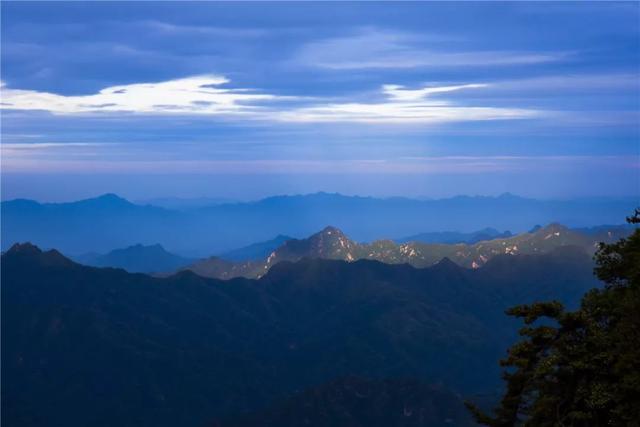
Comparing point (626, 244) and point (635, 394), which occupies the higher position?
point (626, 244)

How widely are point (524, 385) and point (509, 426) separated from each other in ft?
7.02

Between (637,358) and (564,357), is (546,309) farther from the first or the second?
(637,358)

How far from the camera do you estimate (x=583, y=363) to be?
33031 millimetres

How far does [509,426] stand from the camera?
3603cm

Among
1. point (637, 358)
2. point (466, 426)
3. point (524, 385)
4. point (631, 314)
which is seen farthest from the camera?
point (466, 426)

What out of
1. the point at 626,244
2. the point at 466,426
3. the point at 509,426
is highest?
the point at 626,244

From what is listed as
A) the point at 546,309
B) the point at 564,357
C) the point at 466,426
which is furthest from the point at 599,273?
the point at 466,426

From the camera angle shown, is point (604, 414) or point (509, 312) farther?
point (509, 312)

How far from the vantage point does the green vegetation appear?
31.6 m

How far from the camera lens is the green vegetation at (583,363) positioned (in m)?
31.6

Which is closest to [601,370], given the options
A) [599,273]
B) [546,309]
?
[546,309]

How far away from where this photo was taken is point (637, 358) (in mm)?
30812

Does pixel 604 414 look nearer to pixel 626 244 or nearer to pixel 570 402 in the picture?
pixel 570 402

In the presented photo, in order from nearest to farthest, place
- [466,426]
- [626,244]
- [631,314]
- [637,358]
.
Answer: [637,358] < [631,314] < [626,244] < [466,426]
